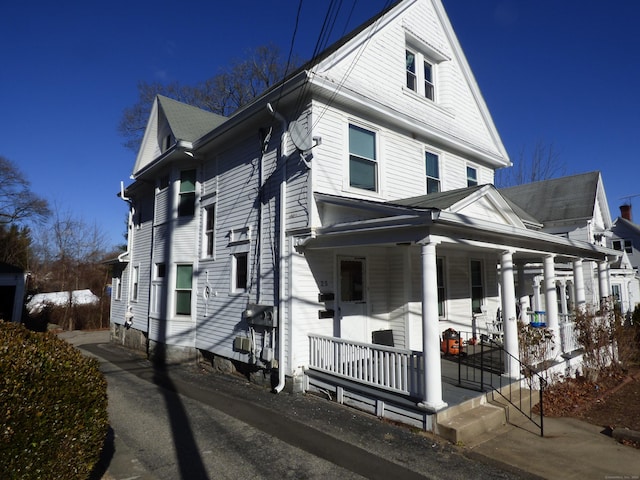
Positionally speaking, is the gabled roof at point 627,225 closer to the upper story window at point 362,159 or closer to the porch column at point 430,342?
the upper story window at point 362,159

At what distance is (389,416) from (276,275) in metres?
3.63

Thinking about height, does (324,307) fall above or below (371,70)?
below

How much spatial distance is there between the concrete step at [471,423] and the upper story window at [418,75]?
8.35 meters

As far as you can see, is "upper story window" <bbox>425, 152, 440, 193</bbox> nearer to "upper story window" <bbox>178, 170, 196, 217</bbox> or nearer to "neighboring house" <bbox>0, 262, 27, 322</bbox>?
"upper story window" <bbox>178, 170, 196, 217</bbox>

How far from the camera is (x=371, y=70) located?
975 centimetres

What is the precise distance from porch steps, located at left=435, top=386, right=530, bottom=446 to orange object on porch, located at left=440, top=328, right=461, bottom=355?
9.29 ft

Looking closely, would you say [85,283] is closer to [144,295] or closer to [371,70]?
[144,295]

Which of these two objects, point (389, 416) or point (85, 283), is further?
point (85, 283)

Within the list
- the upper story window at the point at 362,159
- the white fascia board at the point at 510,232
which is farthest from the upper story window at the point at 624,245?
the upper story window at the point at 362,159

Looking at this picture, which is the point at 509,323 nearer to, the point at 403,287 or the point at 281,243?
the point at 403,287

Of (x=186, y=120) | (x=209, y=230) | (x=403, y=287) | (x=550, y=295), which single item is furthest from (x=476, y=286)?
(x=186, y=120)

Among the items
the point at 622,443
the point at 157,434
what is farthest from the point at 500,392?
the point at 157,434

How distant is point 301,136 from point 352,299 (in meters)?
3.86

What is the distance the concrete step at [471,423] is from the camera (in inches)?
226
